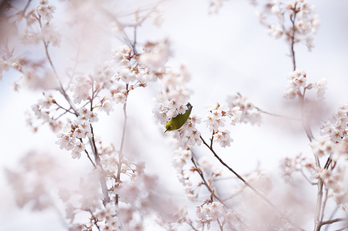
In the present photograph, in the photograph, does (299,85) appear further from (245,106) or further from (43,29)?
(43,29)

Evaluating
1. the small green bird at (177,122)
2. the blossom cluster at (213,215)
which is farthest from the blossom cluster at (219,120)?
the blossom cluster at (213,215)

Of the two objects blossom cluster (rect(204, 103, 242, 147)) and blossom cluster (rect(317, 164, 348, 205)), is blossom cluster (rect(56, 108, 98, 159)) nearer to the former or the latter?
blossom cluster (rect(204, 103, 242, 147))

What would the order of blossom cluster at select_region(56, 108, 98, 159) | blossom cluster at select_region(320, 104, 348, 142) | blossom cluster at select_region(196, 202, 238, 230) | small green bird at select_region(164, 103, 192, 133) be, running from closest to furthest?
small green bird at select_region(164, 103, 192, 133) → blossom cluster at select_region(56, 108, 98, 159) → blossom cluster at select_region(320, 104, 348, 142) → blossom cluster at select_region(196, 202, 238, 230)

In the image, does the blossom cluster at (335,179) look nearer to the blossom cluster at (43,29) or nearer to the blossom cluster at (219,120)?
the blossom cluster at (219,120)

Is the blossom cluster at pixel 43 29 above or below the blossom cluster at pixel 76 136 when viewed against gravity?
above

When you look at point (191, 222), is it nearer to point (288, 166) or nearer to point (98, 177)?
point (288, 166)

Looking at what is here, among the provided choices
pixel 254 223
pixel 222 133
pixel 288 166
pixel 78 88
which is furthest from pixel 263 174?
pixel 78 88

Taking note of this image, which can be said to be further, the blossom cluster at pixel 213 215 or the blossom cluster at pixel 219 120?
the blossom cluster at pixel 213 215

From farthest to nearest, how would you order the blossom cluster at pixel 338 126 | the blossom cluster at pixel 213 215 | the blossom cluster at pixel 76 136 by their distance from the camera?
the blossom cluster at pixel 213 215
the blossom cluster at pixel 338 126
the blossom cluster at pixel 76 136

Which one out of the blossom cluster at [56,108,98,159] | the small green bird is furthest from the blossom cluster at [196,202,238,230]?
the blossom cluster at [56,108,98,159]
